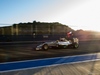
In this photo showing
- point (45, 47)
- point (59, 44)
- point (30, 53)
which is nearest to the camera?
point (30, 53)

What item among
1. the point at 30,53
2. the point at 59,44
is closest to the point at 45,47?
the point at 59,44

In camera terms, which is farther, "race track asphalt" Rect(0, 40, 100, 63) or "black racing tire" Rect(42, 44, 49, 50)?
"black racing tire" Rect(42, 44, 49, 50)

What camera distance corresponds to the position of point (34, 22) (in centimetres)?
3338

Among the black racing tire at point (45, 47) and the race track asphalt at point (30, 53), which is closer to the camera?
the race track asphalt at point (30, 53)

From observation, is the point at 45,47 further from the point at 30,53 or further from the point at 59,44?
the point at 30,53

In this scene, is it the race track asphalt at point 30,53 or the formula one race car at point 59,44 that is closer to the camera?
the race track asphalt at point 30,53

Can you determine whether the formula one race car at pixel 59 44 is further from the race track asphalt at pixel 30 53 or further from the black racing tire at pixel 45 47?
the race track asphalt at pixel 30 53

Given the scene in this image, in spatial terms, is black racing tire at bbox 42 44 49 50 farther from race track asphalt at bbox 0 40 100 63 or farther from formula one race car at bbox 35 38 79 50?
race track asphalt at bbox 0 40 100 63

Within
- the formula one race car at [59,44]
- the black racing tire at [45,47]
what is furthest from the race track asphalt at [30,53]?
the formula one race car at [59,44]

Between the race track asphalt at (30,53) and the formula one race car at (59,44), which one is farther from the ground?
the formula one race car at (59,44)

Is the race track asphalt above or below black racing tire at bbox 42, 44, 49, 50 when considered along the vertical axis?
below

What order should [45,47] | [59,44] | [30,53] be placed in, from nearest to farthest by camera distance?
[30,53] → [45,47] → [59,44]

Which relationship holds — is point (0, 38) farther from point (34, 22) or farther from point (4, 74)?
point (4, 74)

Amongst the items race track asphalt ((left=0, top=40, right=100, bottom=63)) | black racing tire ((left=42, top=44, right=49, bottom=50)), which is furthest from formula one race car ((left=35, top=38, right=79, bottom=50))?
race track asphalt ((left=0, top=40, right=100, bottom=63))
